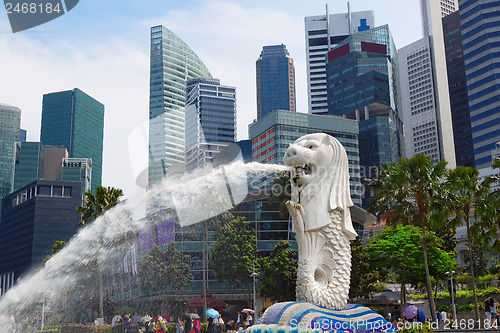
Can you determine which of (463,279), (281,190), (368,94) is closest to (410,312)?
(281,190)

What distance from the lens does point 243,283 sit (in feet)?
151

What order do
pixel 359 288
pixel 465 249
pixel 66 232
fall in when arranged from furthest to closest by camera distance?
pixel 66 232 < pixel 465 249 < pixel 359 288

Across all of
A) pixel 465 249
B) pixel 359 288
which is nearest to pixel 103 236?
pixel 359 288

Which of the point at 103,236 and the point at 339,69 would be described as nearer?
the point at 103,236

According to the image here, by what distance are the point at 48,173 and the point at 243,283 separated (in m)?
167

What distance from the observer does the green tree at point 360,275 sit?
38906 millimetres

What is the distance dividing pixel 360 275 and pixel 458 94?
466 feet

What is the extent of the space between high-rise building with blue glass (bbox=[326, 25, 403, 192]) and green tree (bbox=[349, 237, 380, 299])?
106 m

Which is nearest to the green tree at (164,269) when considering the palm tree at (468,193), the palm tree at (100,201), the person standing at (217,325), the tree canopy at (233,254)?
the tree canopy at (233,254)

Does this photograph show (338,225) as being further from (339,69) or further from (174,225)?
(339,69)

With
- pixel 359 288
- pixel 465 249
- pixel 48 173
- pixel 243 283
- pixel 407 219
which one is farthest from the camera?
pixel 48 173

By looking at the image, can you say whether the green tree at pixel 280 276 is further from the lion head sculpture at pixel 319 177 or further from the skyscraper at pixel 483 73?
the skyscraper at pixel 483 73

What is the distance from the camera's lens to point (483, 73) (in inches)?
4788

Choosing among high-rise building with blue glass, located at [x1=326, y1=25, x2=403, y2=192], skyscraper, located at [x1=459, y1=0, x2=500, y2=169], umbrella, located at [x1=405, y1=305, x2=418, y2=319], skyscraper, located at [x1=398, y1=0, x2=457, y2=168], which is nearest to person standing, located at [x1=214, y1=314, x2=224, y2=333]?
umbrella, located at [x1=405, y1=305, x2=418, y2=319]
